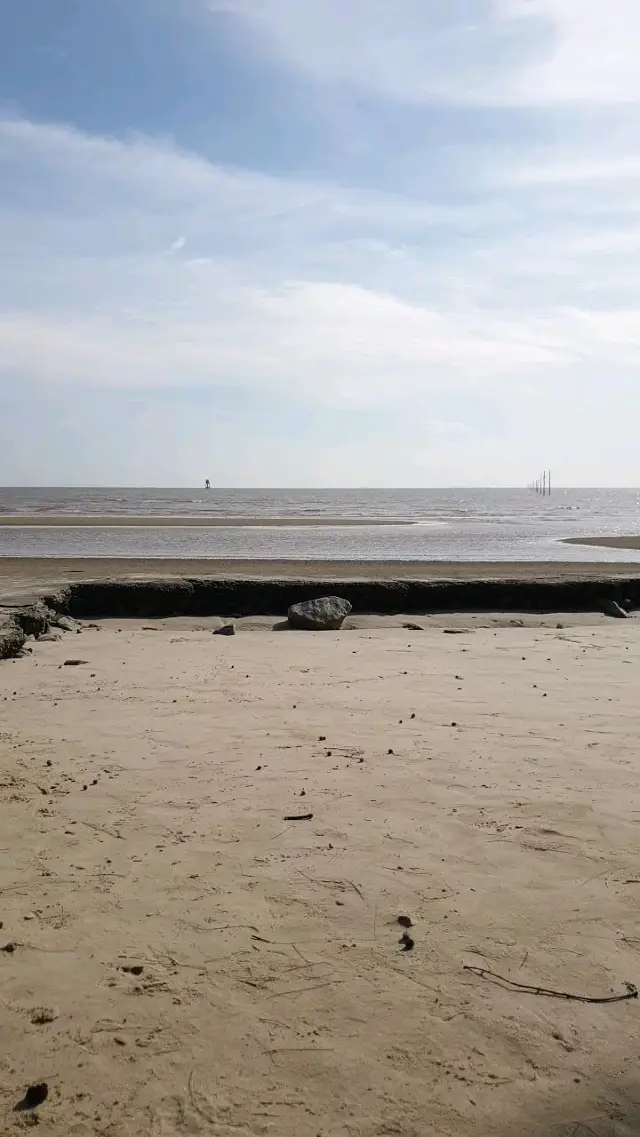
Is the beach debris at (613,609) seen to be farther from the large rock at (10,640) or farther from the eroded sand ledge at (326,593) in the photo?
the large rock at (10,640)

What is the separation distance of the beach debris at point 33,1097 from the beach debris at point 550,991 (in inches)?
49.2

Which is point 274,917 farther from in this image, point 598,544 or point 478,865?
point 598,544

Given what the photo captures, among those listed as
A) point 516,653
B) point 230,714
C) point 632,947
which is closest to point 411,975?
point 632,947

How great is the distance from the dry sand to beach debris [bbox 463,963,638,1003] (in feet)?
0.09

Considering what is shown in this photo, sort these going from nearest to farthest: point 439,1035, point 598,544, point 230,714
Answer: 1. point 439,1035
2. point 230,714
3. point 598,544

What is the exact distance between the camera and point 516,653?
7.46m

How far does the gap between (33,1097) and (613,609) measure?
31.6 ft

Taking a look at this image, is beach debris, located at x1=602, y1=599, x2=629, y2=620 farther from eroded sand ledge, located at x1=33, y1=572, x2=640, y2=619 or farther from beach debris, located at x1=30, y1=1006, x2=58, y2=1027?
beach debris, located at x1=30, y1=1006, x2=58, y2=1027

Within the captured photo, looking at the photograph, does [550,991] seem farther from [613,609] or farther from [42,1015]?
[613,609]

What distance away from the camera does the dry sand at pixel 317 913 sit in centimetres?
213

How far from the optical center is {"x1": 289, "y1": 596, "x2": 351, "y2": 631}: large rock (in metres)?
8.91

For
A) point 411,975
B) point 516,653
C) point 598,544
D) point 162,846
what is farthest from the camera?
point 598,544

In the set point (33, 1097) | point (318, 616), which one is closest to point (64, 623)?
point (318, 616)

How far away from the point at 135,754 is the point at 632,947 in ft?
8.77
